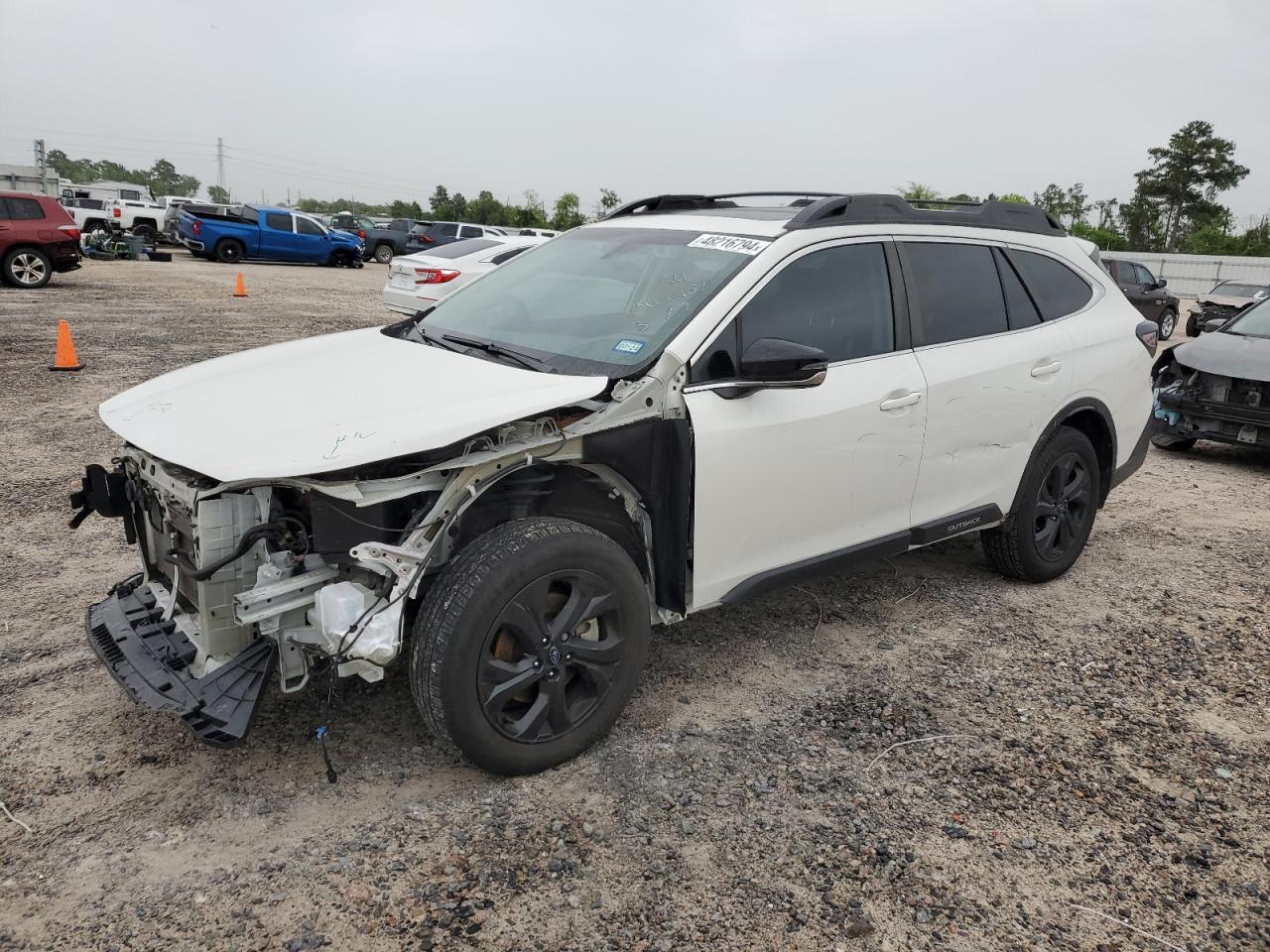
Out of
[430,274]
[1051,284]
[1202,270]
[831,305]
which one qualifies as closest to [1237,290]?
[430,274]

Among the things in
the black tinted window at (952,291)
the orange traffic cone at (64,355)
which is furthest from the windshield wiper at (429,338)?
the orange traffic cone at (64,355)

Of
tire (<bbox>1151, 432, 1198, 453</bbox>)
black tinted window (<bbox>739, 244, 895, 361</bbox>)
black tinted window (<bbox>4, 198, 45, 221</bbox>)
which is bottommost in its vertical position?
tire (<bbox>1151, 432, 1198, 453</bbox>)

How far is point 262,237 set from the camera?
26.9 meters

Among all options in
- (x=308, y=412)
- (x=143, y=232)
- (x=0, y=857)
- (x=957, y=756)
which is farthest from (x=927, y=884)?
(x=143, y=232)

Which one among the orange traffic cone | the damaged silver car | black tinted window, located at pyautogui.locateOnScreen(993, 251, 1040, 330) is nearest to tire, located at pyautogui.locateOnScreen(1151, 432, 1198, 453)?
the damaged silver car

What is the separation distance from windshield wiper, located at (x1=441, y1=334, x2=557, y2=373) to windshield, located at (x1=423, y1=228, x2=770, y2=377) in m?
0.04

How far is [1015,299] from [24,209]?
16965mm

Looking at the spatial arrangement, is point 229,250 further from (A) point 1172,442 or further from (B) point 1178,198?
(B) point 1178,198

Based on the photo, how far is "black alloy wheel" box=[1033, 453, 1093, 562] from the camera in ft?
15.7

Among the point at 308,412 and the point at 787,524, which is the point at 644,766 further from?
the point at 308,412

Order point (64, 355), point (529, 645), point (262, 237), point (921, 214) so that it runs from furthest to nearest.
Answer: point (262, 237)
point (64, 355)
point (921, 214)
point (529, 645)

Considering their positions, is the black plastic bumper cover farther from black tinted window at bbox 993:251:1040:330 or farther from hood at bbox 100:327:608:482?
black tinted window at bbox 993:251:1040:330

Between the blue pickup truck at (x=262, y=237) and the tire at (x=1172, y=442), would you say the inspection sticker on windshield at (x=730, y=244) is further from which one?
the blue pickup truck at (x=262, y=237)

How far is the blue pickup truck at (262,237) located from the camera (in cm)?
2592
